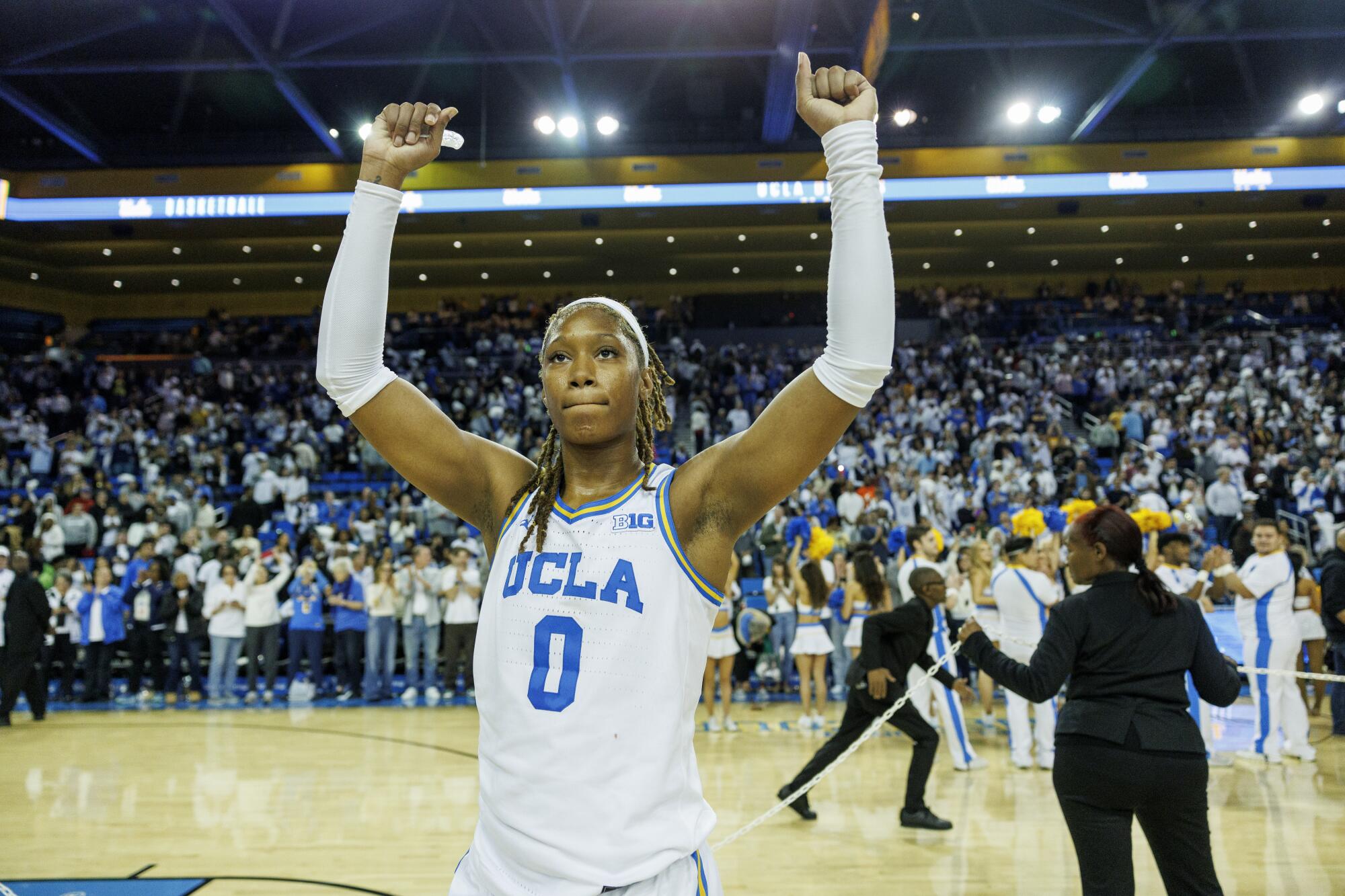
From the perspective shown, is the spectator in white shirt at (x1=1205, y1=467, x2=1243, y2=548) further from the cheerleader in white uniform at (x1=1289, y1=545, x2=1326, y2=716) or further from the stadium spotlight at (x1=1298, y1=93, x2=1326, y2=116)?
the stadium spotlight at (x1=1298, y1=93, x2=1326, y2=116)

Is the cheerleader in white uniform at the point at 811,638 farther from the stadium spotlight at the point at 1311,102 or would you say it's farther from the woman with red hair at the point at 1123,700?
the stadium spotlight at the point at 1311,102

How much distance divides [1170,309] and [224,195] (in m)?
20.7

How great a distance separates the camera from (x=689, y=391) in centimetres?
1973

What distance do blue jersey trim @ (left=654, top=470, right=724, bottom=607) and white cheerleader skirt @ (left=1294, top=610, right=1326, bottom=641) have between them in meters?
8.78

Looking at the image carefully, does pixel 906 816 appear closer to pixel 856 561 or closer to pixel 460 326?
pixel 856 561

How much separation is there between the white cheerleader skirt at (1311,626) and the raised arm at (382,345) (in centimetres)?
897

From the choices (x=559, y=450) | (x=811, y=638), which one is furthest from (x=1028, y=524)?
(x=559, y=450)

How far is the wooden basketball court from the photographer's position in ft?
16.5

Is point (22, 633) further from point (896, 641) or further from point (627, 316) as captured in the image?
point (627, 316)

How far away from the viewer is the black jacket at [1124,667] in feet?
10.1

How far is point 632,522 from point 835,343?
456 millimetres

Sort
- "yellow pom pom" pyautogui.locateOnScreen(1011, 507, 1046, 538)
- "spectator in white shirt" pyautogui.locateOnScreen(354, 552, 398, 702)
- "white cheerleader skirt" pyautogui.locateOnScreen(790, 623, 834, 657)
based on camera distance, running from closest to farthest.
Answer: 1. "yellow pom pom" pyautogui.locateOnScreen(1011, 507, 1046, 538)
2. "white cheerleader skirt" pyautogui.locateOnScreen(790, 623, 834, 657)
3. "spectator in white shirt" pyautogui.locateOnScreen(354, 552, 398, 702)

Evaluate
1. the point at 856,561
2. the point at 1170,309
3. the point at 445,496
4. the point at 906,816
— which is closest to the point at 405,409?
the point at 445,496

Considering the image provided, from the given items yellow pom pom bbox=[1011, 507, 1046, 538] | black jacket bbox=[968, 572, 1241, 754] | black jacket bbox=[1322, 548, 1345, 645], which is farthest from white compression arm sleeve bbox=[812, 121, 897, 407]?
black jacket bbox=[1322, 548, 1345, 645]
